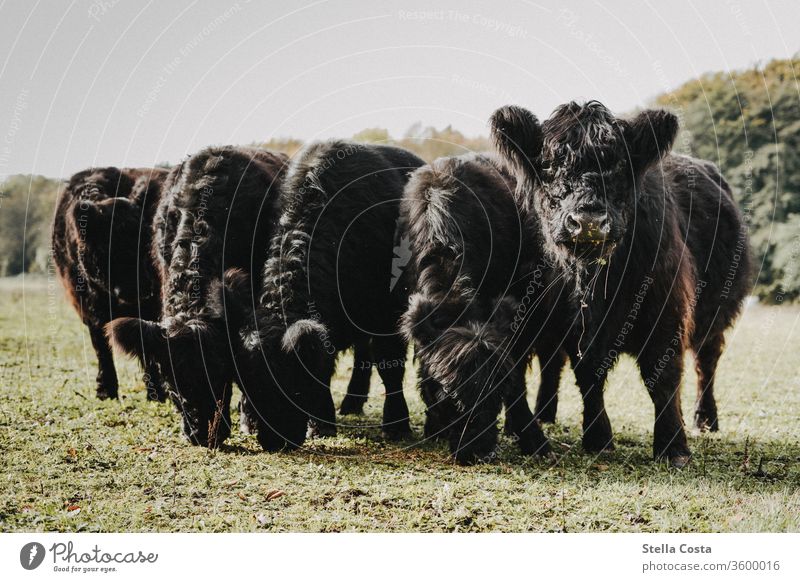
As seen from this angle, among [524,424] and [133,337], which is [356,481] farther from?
[133,337]

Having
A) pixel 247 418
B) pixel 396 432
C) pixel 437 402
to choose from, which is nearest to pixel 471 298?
pixel 437 402

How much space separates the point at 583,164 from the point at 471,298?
4.52 feet

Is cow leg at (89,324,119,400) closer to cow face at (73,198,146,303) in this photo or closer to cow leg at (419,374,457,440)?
cow face at (73,198,146,303)

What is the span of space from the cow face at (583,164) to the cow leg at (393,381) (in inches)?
82.5

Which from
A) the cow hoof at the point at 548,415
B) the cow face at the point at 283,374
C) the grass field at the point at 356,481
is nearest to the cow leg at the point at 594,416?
the grass field at the point at 356,481

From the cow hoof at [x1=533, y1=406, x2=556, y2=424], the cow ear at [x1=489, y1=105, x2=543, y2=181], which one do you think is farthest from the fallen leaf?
the cow hoof at [x1=533, y1=406, x2=556, y2=424]

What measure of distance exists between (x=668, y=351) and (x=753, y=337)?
384 inches

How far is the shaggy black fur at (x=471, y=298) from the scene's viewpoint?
236 inches

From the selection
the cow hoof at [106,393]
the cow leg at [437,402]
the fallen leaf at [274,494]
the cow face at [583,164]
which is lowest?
the fallen leaf at [274,494]

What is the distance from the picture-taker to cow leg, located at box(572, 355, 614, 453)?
6.88 m

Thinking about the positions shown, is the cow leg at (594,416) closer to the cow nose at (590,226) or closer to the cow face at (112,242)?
the cow nose at (590,226)

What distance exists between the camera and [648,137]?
6.48m

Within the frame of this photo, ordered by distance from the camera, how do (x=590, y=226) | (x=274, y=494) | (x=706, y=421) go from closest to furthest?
(x=274, y=494) < (x=590, y=226) < (x=706, y=421)

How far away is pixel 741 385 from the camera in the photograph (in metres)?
10.4
